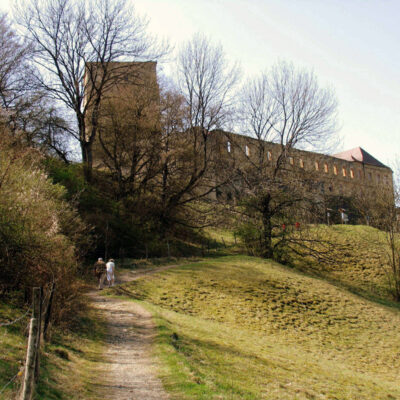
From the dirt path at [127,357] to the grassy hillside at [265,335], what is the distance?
0.35 meters

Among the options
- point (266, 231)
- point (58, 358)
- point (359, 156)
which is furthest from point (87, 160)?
point (359, 156)

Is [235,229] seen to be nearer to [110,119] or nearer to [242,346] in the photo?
[110,119]

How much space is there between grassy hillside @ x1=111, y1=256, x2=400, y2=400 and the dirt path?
1.16ft

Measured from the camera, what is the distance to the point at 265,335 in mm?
15320

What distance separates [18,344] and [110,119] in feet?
86.9

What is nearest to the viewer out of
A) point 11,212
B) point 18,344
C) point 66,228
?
point 18,344

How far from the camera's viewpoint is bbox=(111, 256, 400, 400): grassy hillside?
859cm

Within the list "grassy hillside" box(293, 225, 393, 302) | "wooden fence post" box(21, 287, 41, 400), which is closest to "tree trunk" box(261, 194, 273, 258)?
"grassy hillside" box(293, 225, 393, 302)

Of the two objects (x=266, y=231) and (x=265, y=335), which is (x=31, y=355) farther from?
(x=266, y=231)

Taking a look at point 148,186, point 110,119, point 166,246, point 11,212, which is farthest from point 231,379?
point 110,119

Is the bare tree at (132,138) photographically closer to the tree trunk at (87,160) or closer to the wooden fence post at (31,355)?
the tree trunk at (87,160)

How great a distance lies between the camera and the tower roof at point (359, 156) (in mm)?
77000

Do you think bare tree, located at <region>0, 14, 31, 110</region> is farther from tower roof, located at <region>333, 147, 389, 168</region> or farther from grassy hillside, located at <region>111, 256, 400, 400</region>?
tower roof, located at <region>333, 147, 389, 168</region>

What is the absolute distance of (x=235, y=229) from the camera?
106 feet
